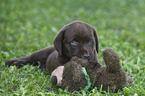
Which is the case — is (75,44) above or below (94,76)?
above

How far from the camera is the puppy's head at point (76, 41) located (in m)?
4.77

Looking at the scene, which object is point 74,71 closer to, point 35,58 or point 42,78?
point 42,78

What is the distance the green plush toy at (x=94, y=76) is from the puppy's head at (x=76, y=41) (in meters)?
0.59

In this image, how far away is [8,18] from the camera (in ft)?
37.1

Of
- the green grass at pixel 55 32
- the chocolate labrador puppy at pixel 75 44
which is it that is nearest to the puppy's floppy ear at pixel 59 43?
the chocolate labrador puppy at pixel 75 44

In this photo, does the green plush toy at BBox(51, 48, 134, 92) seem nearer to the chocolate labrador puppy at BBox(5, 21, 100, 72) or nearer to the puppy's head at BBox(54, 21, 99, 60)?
the chocolate labrador puppy at BBox(5, 21, 100, 72)

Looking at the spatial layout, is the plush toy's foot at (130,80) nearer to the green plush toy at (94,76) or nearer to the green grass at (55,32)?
the green grass at (55,32)

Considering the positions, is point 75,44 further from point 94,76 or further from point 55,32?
point 55,32

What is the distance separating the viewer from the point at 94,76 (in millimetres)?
4059

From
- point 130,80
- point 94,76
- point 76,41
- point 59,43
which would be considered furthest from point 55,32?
point 94,76

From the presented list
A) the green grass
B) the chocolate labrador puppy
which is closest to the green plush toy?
the green grass

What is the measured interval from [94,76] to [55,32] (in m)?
5.55

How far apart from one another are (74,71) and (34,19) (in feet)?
26.2

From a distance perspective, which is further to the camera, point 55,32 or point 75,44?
point 55,32
